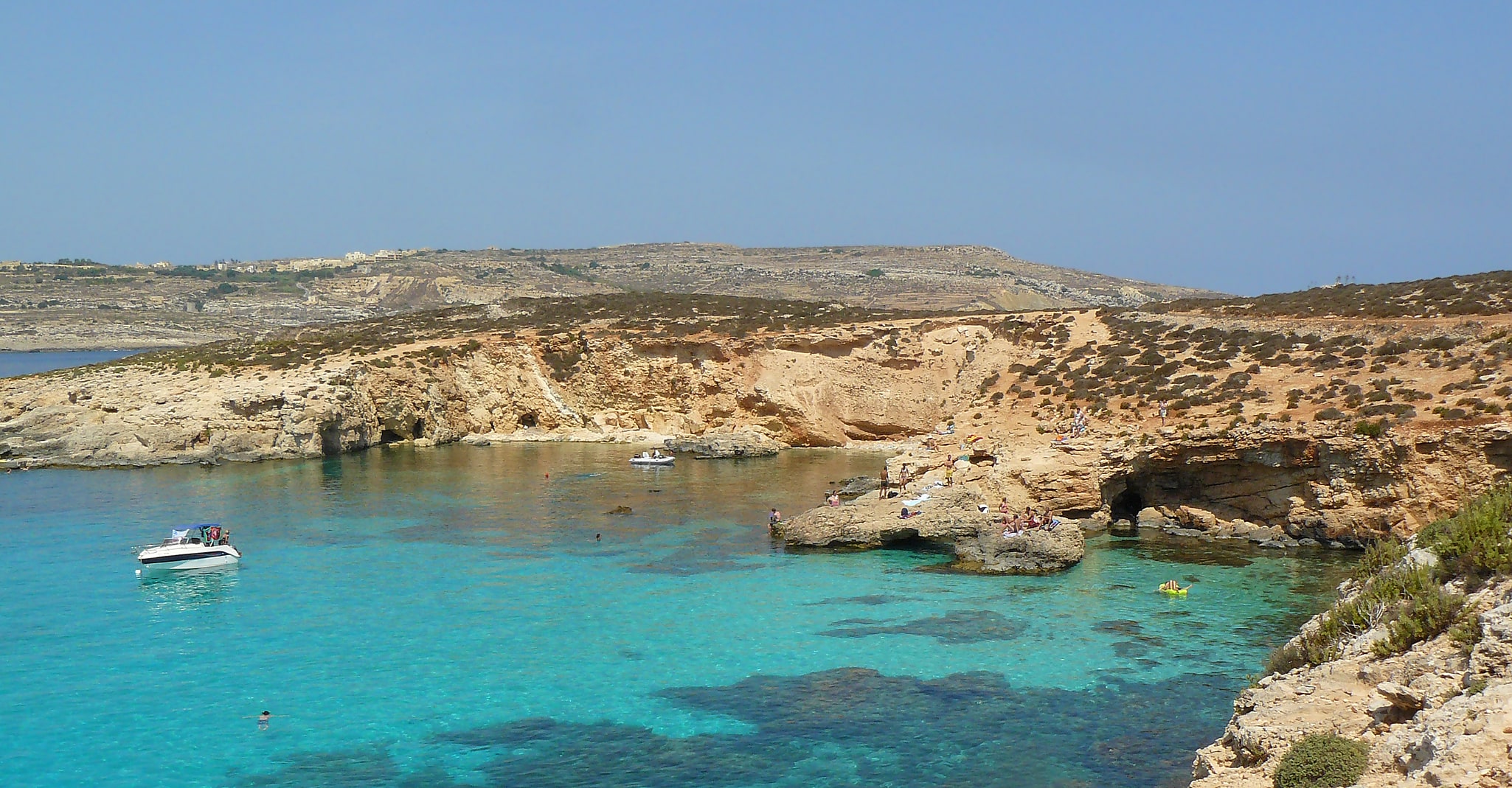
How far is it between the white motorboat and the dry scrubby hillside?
82906 millimetres

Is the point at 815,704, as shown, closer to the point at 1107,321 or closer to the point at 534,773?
the point at 534,773

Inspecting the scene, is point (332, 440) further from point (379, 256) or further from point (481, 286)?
point (379, 256)

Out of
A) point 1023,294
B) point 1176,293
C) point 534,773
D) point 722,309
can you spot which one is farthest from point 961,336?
point 1176,293

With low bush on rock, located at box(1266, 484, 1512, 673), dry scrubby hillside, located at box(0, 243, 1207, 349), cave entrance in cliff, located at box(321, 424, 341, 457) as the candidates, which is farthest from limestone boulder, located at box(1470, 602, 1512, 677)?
dry scrubby hillside, located at box(0, 243, 1207, 349)

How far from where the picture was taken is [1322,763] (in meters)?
9.62

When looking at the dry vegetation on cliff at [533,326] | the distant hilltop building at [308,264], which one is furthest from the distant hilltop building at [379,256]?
the dry vegetation on cliff at [533,326]

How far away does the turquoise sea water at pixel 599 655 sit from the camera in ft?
54.3

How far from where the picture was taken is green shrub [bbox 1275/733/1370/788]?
9.41 meters

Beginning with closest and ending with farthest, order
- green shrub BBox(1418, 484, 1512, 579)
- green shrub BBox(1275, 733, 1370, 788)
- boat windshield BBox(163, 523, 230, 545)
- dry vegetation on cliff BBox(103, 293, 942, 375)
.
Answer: green shrub BBox(1275, 733, 1370, 788) → green shrub BBox(1418, 484, 1512, 579) → boat windshield BBox(163, 523, 230, 545) → dry vegetation on cliff BBox(103, 293, 942, 375)

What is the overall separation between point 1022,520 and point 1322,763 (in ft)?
71.1

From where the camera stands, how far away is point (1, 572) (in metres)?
28.6

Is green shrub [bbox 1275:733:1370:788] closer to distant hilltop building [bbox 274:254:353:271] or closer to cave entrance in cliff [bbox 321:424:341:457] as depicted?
cave entrance in cliff [bbox 321:424:341:457]

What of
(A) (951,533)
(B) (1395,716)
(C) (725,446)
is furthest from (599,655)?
(C) (725,446)

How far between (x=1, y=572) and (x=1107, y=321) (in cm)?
4345
